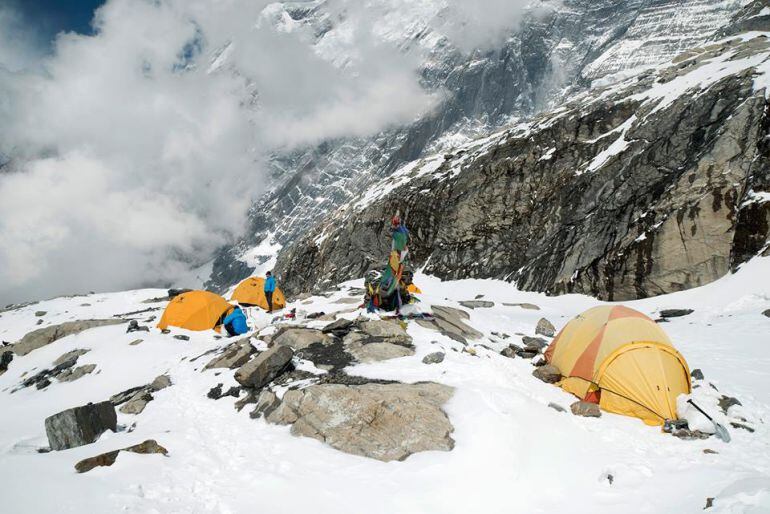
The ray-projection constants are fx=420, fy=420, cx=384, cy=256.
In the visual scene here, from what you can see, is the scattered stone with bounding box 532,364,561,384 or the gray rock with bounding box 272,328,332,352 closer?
the scattered stone with bounding box 532,364,561,384

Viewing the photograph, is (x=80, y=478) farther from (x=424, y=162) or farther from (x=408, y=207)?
(x=424, y=162)

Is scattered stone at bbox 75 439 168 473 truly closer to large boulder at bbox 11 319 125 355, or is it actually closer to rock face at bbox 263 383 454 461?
rock face at bbox 263 383 454 461

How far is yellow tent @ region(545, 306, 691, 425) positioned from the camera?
939 cm

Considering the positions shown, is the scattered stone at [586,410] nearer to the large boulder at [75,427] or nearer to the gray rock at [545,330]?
the gray rock at [545,330]

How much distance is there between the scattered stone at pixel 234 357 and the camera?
13.2 metres

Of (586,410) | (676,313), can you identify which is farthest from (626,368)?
(676,313)

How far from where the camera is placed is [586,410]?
9.28 m

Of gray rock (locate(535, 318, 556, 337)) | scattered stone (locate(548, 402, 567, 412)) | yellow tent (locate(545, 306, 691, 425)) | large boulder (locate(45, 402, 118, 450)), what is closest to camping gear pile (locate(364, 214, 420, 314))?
gray rock (locate(535, 318, 556, 337))

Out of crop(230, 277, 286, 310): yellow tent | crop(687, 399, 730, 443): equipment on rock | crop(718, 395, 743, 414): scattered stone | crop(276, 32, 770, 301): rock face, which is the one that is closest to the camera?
crop(687, 399, 730, 443): equipment on rock

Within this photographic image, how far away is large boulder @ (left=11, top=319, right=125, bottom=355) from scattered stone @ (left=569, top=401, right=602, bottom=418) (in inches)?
910

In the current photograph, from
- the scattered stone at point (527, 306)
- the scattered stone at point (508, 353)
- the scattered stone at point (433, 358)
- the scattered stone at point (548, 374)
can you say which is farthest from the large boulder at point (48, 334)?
the scattered stone at point (527, 306)

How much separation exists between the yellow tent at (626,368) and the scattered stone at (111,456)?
9276mm

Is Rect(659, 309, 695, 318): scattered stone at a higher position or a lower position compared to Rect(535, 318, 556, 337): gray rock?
lower

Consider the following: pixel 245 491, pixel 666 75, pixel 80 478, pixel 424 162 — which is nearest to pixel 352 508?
pixel 245 491
